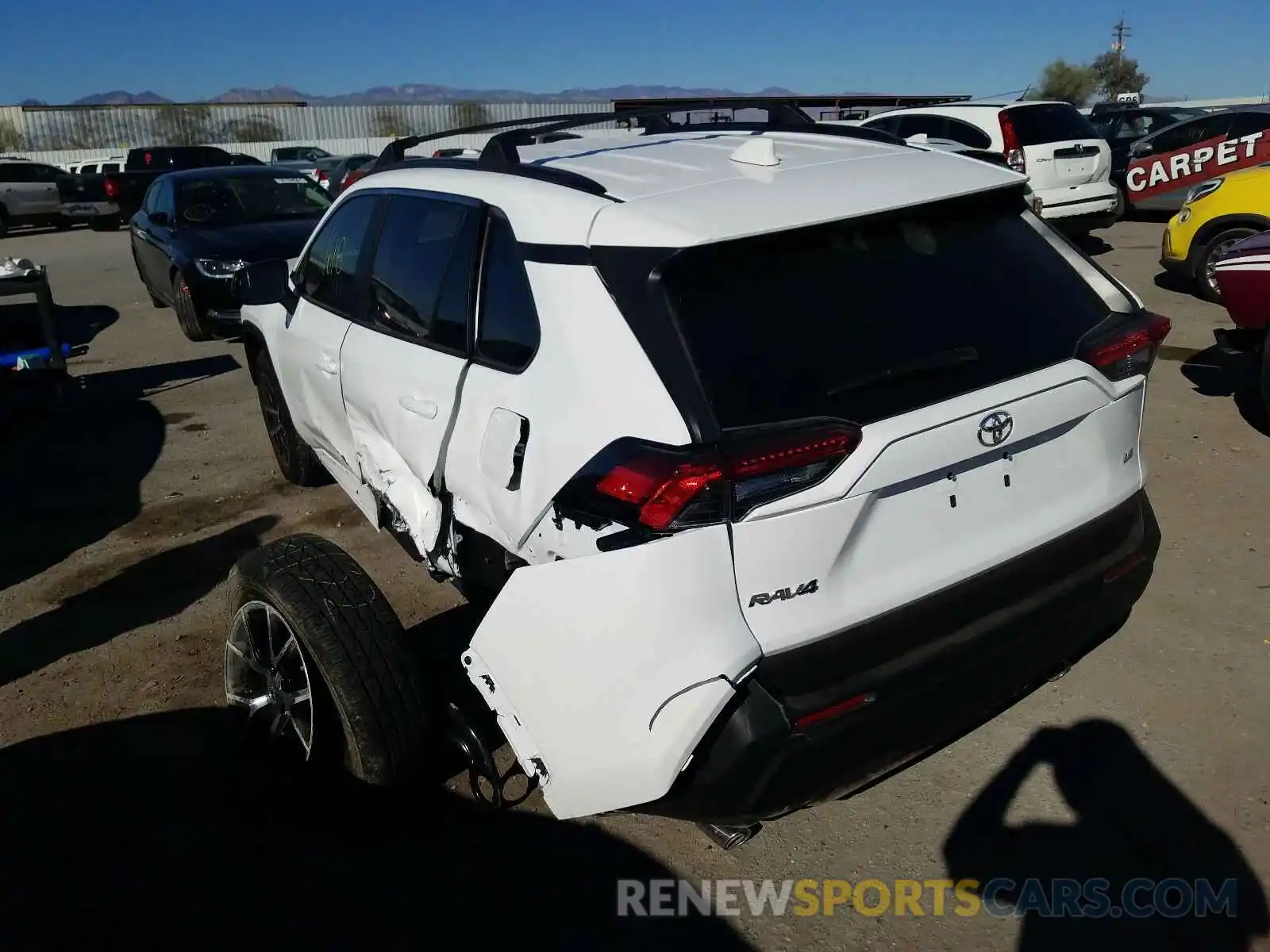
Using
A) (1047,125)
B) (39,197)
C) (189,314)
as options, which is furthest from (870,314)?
(39,197)

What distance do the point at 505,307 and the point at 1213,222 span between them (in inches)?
324

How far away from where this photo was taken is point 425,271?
121 inches

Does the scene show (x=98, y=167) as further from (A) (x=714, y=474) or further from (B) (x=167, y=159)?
(A) (x=714, y=474)

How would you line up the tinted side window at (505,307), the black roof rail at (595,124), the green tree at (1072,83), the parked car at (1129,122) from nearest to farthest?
1. the tinted side window at (505,307)
2. the black roof rail at (595,124)
3. the parked car at (1129,122)
4. the green tree at (1072,83)

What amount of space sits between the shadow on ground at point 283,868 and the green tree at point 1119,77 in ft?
262

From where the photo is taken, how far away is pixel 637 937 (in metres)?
2.43

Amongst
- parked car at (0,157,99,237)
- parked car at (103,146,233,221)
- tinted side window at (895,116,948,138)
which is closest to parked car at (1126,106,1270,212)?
tinted side window at (895,116,948,138)

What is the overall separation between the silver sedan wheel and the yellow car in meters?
8.11

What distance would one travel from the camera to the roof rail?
2865mm

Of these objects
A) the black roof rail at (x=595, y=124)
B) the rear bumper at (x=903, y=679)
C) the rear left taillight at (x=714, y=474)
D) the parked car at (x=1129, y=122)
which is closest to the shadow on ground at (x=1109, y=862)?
the rear bumper at (x=903, y=679)

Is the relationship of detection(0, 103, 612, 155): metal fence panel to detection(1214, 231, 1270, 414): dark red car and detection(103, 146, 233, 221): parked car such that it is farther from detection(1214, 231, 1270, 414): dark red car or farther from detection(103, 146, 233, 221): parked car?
detection(1214, 231, 1270, 414): dark red car

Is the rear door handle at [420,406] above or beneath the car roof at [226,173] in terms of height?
beneath

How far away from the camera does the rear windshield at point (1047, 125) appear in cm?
1034

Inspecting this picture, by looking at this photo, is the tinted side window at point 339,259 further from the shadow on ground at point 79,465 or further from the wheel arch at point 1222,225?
the wheel arch at point 1222,225
